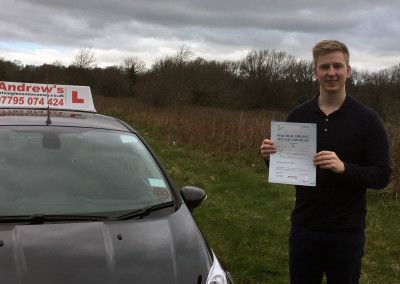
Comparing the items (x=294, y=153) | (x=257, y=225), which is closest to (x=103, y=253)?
(x=294, y=153)

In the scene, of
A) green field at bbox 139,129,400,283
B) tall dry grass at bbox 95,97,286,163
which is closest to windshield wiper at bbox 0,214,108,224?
green field at bbox 139,129,400,283

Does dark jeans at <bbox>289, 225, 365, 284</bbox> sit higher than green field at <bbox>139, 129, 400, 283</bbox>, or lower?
higher

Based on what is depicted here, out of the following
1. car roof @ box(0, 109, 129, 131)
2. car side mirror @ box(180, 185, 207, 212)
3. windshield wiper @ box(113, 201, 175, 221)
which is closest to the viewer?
windshield wiper @ box(113, 201, 175, 221)

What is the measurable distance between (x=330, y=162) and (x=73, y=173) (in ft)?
5.41

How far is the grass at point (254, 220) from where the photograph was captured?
5277mm

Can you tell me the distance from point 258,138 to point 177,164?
2.75 meters

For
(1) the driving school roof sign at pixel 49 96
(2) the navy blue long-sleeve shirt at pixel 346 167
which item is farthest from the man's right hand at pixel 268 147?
(1) the driving school roof sign at pixel 49 96

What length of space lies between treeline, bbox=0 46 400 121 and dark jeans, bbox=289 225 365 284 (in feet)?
120

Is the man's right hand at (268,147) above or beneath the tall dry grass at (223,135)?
above

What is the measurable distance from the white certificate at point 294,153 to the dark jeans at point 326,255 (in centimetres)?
34

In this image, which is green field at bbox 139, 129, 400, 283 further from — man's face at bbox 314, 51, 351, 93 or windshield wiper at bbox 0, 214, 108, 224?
man's face at bbox 314, 51, 351, 93

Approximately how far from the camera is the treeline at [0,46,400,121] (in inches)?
1796

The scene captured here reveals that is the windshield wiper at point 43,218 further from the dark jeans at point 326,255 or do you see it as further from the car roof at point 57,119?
the dark jeans at point 326,255

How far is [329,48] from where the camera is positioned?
292cm
